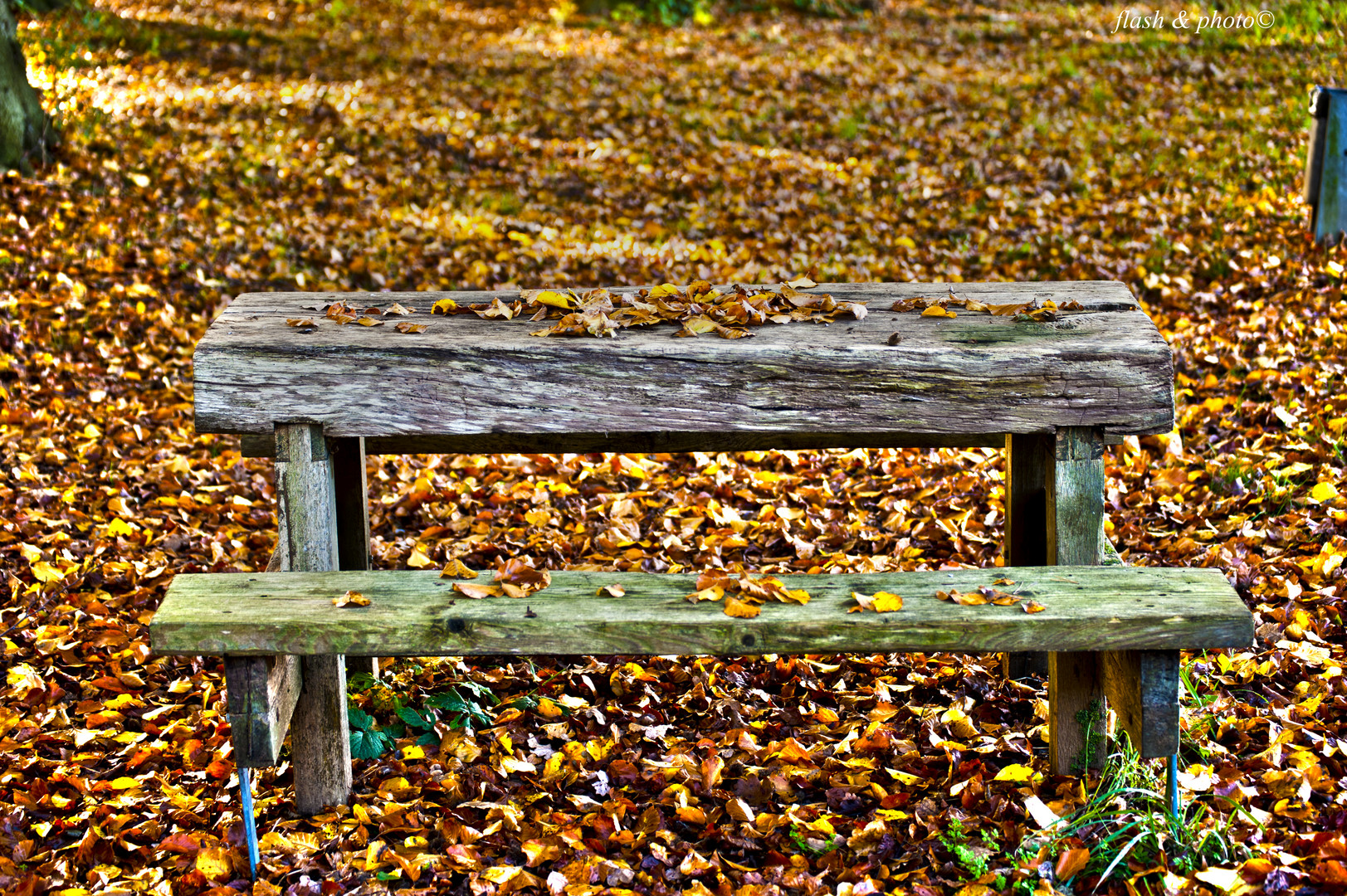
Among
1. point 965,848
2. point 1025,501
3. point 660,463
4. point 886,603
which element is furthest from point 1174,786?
point 660,463

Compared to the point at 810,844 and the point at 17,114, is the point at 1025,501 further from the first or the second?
the point at 17,114

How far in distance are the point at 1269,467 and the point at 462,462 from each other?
3.15m

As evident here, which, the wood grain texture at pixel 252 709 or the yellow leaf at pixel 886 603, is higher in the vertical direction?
the yellow leaf at pixel 886 603

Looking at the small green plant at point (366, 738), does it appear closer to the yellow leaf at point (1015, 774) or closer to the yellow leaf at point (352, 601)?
the yellow leaf at point (352, 601)

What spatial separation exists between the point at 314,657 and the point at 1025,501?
191 cm

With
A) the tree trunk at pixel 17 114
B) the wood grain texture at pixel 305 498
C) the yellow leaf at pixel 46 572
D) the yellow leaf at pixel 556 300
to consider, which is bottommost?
the yellow leaf at pixel 46 572

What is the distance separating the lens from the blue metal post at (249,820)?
8.26ft

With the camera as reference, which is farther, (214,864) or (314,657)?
(314,657)

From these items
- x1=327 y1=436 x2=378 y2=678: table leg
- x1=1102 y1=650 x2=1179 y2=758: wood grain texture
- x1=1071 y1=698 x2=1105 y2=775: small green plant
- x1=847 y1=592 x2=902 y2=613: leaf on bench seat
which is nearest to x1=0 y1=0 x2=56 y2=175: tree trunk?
x1=327 y1=436 x2=378 y2=678: table leg

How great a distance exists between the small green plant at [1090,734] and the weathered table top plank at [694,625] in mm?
419

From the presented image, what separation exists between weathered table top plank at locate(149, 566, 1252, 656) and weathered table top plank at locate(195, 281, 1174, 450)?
1.36 feet

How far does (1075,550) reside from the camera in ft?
9.07

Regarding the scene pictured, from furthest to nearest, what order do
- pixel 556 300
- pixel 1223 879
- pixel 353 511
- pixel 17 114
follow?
pixel 17 114 < pixel 353 511 < pixel 556 300 < pixel 1223 879

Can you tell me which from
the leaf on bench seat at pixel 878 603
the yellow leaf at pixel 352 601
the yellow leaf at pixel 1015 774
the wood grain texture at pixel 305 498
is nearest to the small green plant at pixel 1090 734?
the yellow leaf at pixel 1015 774
